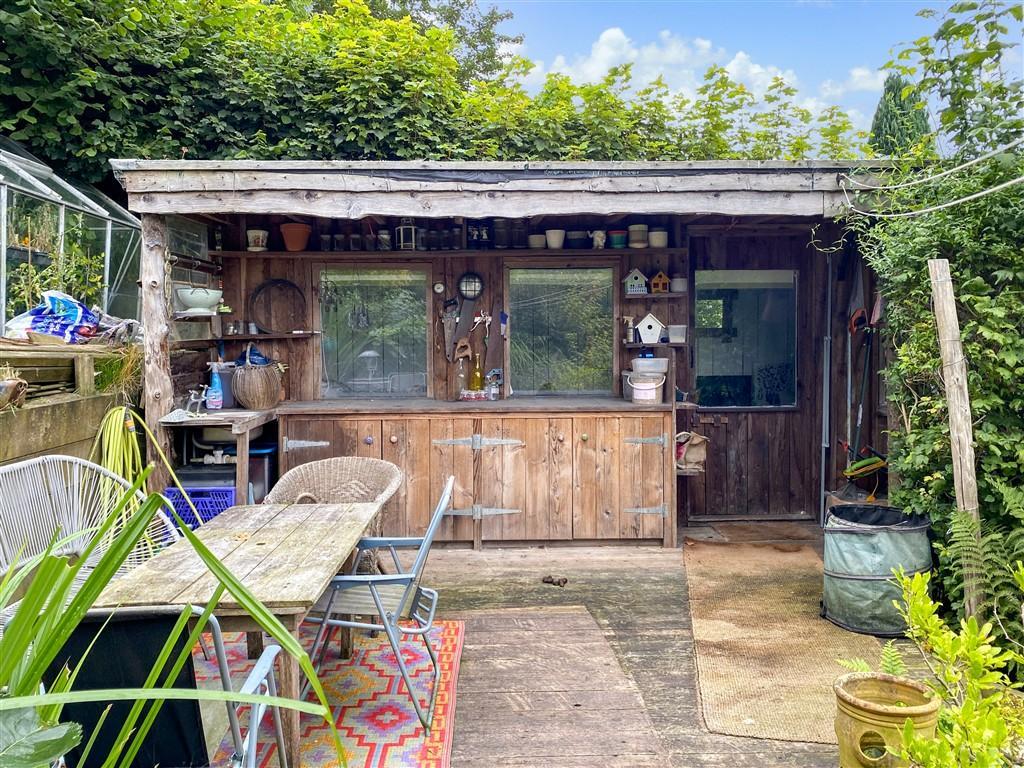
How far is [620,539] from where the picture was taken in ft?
16.2

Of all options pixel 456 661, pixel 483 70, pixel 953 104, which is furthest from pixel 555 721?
pixel 483 70

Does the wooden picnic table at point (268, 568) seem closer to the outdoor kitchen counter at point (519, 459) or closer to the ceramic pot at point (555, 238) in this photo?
the outdoor kitchen counter at point (519, 459)

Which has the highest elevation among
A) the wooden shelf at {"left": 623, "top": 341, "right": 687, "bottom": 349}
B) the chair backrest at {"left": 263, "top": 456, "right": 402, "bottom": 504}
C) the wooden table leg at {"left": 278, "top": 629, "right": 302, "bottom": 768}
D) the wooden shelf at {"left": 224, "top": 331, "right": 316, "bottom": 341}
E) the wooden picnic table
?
the wooden shelf at {"left": 224, "top": 331, "right": 316, "bottom": 341}

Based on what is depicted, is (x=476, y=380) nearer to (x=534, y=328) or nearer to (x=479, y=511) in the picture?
(x=534, y=328)

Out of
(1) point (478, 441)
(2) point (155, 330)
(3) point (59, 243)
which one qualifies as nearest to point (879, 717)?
(1) point (478, 441)

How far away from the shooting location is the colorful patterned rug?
97.0 inches

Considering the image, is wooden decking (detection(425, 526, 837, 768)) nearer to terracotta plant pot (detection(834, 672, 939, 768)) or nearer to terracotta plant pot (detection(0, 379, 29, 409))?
terracotta plant pot (detection(834, 672, 939, 768))

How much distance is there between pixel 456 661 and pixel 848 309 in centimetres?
402

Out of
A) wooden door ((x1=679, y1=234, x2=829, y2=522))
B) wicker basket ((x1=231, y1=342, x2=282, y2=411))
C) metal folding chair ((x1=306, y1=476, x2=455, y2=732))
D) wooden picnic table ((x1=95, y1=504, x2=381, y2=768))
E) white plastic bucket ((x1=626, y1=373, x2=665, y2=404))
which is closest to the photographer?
wooden picnic table ((x1=95, y1=504, x2=381, y2=768))

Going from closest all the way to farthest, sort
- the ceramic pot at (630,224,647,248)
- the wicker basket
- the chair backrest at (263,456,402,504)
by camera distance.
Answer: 1. the chair backrest at (263,456,402,504)
2. the wicker basket
3. the ceramic pot at (630,224,647,248)

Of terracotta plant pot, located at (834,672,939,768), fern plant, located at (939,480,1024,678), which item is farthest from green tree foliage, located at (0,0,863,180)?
terracotta plant pot, located at (834,672,939,768)

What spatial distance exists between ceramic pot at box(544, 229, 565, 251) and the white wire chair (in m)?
3.31

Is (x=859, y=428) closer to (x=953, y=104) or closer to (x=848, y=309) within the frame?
(x=848, y=309)

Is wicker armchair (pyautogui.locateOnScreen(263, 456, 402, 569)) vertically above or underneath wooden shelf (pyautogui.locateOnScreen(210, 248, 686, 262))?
underneath
